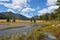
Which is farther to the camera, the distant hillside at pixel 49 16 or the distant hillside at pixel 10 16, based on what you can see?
the distant hillside at pixel 49 16

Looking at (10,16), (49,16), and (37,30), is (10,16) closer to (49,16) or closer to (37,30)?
(37,30)

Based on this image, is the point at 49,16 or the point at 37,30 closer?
the point at 37,30

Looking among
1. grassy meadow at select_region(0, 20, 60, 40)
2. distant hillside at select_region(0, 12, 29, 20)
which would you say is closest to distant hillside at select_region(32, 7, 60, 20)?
grassy meadow at select_region(0, 20, 60, 40)

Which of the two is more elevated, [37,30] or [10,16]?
[10,16]

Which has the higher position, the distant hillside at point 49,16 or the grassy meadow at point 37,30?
the distant hillside at point 49,16

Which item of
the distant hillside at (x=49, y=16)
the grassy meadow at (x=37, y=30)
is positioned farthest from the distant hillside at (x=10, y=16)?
the distant hillside at (x=49, y=16)

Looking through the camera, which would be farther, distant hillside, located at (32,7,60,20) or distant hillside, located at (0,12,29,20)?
distant hillside, located at (32,7,60,20)

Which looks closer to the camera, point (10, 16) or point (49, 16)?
point (10, 16)

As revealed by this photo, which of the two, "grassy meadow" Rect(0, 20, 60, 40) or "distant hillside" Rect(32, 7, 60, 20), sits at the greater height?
"distant hillside" Rect(32, 7, 60, 20)

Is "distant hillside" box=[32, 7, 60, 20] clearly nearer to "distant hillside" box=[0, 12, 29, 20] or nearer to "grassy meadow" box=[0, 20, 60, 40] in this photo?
"grassy meadow" box=[0, 20, 60, 40]

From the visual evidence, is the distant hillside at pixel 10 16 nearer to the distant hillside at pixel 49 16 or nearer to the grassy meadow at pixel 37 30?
the grassy meadow at pixel 37 30

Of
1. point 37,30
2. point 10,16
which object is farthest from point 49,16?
point 10,16

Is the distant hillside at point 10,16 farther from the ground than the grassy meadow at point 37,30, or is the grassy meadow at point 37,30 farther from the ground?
the distant hillside at point 10,16

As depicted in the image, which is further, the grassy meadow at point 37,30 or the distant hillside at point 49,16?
the distant hillside at point 49,16
